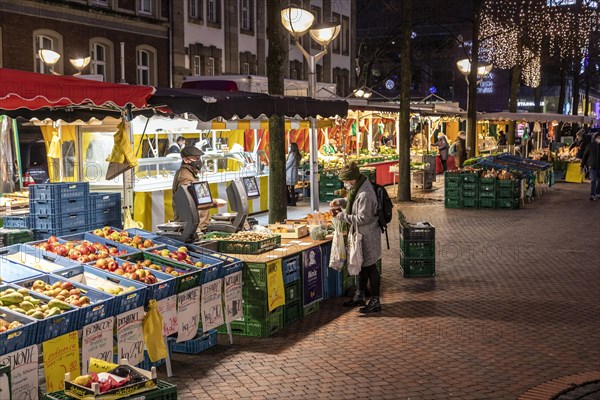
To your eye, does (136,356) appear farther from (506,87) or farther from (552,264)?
(506,87)

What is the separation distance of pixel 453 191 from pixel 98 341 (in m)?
17.6

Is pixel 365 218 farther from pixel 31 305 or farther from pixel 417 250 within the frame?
pixel 31 305

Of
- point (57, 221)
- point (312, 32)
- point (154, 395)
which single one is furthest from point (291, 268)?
point (312, 32)

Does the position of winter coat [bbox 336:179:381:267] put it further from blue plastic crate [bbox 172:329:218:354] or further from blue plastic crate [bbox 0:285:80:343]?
blue plastic crate [bbox 0:285:80:343]

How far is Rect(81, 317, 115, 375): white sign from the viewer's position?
661cm

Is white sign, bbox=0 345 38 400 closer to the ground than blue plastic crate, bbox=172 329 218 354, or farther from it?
farther from it

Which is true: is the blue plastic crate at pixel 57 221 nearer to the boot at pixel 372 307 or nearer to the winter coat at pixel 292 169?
the boot at pixel 372 307

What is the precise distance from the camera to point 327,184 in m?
25.5

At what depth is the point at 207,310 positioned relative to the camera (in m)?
8.40

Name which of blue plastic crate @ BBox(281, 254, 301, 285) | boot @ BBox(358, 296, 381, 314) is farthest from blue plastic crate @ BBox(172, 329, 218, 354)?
boot @ BBox(358, 296, 381, 314)

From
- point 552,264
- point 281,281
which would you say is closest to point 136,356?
point 281,281

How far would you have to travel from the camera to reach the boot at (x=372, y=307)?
10.4 m

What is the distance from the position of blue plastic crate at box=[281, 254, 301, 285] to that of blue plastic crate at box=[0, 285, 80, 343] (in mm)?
3417

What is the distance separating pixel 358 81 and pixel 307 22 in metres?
39.4
